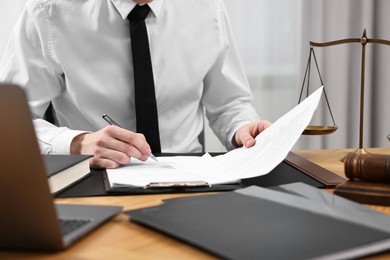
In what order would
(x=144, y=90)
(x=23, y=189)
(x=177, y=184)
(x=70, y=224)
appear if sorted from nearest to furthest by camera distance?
(x=23, y=189) → (x=70, y=224) → (x=177, y=184) → (x=144, y=90)

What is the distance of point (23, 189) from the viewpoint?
59cm

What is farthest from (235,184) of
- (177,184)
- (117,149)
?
(117,149)

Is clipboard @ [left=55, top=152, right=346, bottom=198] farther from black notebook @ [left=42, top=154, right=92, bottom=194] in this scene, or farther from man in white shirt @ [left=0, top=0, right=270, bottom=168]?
man in white shirt @ [left=0, top=0, right=270, bottom=168]

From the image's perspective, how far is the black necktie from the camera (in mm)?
1494

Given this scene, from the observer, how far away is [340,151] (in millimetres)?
1438

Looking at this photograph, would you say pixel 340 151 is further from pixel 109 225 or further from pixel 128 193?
pixel 109 225

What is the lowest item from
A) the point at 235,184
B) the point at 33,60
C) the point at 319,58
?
the point at 235,184

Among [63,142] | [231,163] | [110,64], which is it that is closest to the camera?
[231,163]

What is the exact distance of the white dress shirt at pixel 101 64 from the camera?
1581 mm

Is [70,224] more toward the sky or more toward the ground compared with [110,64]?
more toward the ground

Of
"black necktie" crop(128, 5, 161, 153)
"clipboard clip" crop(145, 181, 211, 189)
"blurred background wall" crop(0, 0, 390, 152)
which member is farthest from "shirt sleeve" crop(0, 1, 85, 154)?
"blurred background wall" crop(0, 0, 390, 152)

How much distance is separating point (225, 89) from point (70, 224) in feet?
3.75

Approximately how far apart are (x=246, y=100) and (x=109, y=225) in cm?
110

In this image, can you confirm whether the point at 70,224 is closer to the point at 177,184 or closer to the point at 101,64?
the point at 177,184
